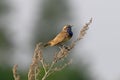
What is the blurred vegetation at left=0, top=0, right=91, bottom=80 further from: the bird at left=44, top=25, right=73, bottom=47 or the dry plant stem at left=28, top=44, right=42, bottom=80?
the dry plant stem at left=28, top=44, right=42, bottom=80

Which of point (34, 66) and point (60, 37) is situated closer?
point (34, 66)

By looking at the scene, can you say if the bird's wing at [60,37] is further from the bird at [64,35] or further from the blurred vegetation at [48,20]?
the blurred vegetation at [48,20]

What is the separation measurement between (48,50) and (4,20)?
4.60 meters

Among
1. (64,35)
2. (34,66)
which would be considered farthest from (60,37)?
(34,66)

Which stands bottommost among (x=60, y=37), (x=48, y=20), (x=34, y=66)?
(x=34, y=66)

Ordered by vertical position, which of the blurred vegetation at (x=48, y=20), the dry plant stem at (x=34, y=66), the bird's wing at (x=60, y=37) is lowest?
the dry plant stem at (x=34, y=66)

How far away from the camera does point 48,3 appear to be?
53.9 metres

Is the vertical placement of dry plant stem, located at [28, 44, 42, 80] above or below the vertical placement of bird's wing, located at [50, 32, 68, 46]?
below

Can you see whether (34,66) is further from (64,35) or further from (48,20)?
(48,20)

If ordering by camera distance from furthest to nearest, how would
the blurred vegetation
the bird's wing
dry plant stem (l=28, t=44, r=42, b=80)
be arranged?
the blurred vegetation
the bird's wing
dry plant stem (l=28, t=44, r=42, b=80)

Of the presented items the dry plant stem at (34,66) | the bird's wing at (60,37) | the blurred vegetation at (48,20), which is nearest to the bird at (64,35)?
the bird's wing at (60,37)

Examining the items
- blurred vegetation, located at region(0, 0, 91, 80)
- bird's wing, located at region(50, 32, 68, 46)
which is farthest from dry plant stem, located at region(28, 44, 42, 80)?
blurred vegetation, located at region(0, 0, 91, 80)

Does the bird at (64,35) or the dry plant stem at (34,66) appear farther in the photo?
the bird at (64,35)

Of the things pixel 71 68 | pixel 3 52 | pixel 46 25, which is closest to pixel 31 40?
pixel 46 25
